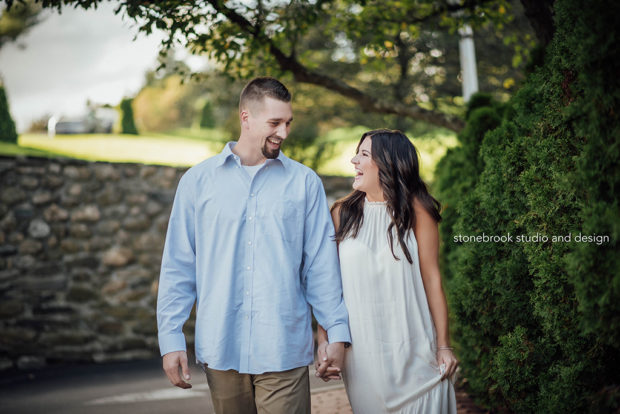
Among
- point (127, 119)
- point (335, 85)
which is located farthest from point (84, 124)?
point (335, 85)

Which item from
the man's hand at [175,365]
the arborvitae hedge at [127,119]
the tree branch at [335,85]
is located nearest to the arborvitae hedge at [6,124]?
the tree branch at [335,85]

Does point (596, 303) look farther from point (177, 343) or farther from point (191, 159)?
point (191, 159)

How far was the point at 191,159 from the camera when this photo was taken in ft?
41.1

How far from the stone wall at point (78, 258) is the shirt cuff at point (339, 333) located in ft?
15.6

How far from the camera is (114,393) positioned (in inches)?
214

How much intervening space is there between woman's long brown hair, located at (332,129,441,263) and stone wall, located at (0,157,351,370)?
15.3ft

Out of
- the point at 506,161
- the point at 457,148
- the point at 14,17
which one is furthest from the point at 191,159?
the point at 506,161

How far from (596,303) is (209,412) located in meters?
3.67

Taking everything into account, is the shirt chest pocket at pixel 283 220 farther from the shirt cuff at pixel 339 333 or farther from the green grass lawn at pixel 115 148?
the green grass lawn at pixel 115 148

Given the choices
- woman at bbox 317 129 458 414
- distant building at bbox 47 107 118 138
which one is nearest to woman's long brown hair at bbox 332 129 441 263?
woman at bbox 317 129 458 414

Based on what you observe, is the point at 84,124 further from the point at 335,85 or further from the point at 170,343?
the point at 170,343

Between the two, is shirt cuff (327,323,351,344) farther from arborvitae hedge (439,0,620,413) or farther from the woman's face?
Answer: arborvitae hedge (439,0,620,413)

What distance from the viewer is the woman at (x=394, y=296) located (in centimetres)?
271

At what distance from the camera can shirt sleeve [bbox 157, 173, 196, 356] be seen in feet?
8.93
